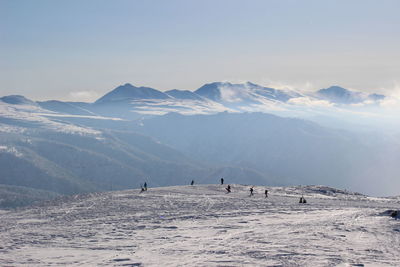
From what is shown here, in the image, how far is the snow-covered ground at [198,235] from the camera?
84.6ft

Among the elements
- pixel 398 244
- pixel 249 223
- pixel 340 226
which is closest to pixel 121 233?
pixel 249 223

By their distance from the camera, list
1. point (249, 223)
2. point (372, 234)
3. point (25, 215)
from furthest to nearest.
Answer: point (25, 215) < point (249, 223) < point (372, 234)

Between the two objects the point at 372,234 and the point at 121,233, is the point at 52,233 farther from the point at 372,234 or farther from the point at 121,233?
the point at 372,234

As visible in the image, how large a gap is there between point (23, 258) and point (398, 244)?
25702 mm

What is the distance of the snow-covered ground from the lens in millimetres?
25781

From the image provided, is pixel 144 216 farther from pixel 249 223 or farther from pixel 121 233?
pixel 249 223

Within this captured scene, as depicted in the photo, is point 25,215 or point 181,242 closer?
point 181,242

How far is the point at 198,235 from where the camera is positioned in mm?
33031

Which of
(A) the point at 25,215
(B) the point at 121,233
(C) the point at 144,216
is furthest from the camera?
(A) the point at 25,215

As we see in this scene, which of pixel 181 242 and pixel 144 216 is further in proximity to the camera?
pixel 144 216

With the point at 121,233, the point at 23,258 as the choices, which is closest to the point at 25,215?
the point at 121,233

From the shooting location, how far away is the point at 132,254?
90.5 ft

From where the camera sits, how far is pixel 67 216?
45406 mm

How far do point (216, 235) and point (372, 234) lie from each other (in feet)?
40.0
